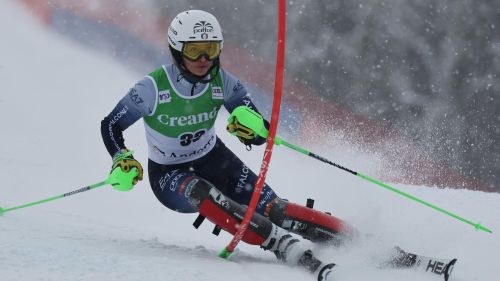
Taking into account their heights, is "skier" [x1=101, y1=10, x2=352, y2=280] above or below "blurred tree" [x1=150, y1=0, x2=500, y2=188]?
below

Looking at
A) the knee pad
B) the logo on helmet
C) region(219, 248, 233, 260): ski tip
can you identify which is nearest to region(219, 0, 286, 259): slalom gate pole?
region(219, 248, 233, 260): ski tip

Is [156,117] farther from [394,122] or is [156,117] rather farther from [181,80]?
[394,122]

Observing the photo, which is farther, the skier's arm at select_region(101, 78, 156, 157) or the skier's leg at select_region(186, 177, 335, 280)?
the skier's arm at select_region(101, 78, 156, 157)

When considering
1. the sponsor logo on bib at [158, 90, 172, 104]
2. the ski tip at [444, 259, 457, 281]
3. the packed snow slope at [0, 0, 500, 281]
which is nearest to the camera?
the packed snow slope at [0, 0, 500, 281]

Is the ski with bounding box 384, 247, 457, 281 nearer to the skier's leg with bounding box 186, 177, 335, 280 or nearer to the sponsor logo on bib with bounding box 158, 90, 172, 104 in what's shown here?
the skier's leg with bounding box 186, 177, 335, 280

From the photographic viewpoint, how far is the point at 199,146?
172 inches

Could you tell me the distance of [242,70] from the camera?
9484 mm

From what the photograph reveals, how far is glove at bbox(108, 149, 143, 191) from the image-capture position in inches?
147

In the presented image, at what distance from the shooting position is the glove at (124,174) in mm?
3727

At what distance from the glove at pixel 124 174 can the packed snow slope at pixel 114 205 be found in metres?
0.34

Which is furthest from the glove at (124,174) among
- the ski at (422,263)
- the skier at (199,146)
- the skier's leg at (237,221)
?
the ski at (422,263)

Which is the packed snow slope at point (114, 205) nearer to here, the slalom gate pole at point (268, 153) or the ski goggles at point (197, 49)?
the slalom gate pole at point (268, 153)

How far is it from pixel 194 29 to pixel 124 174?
999mm

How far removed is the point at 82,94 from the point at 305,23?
3434 mm
